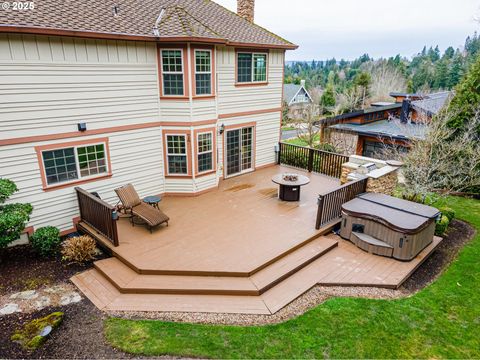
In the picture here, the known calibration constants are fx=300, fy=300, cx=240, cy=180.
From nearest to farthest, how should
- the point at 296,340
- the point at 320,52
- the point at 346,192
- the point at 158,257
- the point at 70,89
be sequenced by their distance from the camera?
the point at 296,340 → the point at 158,257 → the point at 70,89 → the point at 346,192 → the point at 320,52

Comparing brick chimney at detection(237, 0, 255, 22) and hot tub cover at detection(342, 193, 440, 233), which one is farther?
brick chimney at detection(237, 0, 255, 22)

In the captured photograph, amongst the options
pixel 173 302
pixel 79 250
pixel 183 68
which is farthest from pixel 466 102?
pixel 79 250

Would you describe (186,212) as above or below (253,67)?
below

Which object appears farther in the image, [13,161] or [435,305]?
[13,161]

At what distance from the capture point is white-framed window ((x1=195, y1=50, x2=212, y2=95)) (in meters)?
9.38

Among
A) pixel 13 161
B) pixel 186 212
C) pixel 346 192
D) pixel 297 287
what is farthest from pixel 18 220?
pixel 346 192

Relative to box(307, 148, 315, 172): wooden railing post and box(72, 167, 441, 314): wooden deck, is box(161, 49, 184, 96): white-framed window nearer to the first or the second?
box(72, 167, 441, 314): wooden deck

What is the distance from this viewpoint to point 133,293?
6.16m

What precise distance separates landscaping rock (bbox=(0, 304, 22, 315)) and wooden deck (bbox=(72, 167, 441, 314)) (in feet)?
3.54

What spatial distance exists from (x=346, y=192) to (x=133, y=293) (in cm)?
622

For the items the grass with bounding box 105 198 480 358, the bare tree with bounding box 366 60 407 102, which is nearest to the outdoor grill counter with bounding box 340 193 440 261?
the grass with bounding box 105 198 480 358

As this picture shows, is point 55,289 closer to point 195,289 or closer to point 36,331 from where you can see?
point 36,331

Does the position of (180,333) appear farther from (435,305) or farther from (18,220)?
(435,305)

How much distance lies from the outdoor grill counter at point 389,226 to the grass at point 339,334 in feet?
4.77
